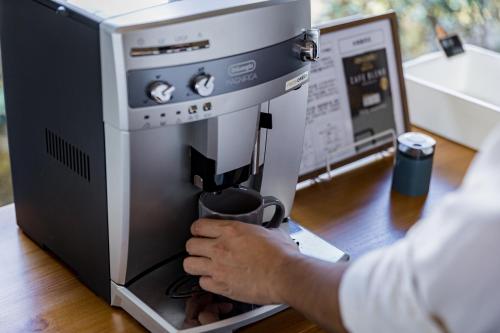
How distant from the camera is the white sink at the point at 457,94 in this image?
59.8 inches

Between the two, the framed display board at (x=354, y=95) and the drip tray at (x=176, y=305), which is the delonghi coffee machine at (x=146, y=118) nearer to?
the drip tray at (x=176, y=305)

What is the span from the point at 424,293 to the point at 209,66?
369 mm

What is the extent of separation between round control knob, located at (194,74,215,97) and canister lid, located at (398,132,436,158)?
532 mm

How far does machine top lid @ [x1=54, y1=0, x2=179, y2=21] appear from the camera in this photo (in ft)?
2.94

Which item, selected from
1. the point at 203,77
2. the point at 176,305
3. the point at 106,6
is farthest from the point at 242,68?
the point at 176,305

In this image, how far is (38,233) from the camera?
1.19 metres

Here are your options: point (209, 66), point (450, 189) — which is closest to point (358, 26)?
point (450, 189)

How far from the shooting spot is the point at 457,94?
1.54 metres

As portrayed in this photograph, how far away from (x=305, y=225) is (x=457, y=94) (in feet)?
1.54

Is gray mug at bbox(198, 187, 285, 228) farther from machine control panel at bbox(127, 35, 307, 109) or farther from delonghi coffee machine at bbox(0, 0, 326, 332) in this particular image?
machine control panel at bbox(127, 35, 307, 109)

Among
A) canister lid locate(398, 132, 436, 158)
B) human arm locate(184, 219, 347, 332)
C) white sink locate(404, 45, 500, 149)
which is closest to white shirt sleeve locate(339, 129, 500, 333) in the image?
human arm locate(184, 219, 347, 332)

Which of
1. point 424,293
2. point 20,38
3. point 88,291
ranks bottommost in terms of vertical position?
point 88,291

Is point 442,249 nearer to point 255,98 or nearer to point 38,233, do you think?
point 255,98

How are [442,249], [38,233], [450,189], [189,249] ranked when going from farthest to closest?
1. [450,189]
2. [38,233]
3. [189,249]
4. [442,249]
